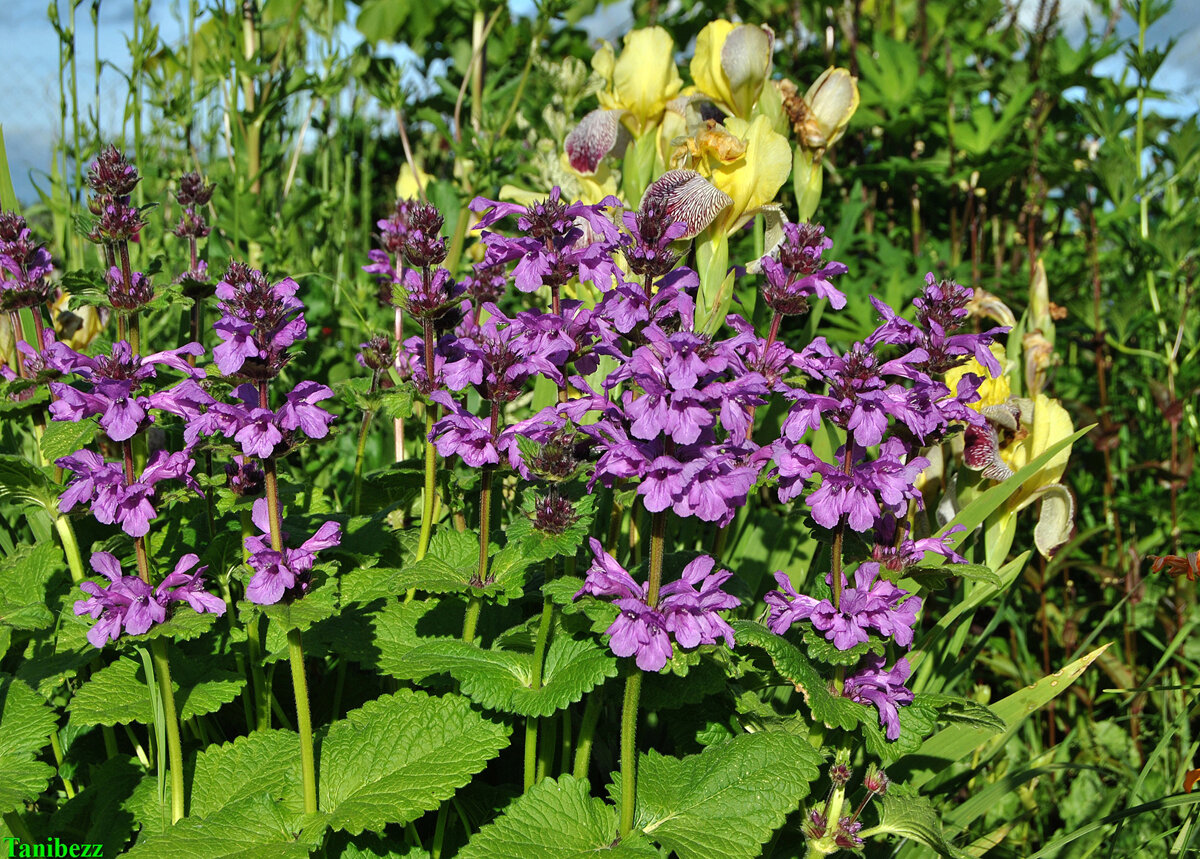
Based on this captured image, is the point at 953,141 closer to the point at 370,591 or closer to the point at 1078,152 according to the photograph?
the point at 1078,152

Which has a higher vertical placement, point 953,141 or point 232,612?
point 953,141

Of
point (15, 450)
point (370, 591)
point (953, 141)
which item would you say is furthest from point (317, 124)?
point (370, 591)

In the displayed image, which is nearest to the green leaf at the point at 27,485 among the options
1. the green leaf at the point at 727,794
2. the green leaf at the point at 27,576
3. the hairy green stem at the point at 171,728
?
the green leaf at the point at 27,576

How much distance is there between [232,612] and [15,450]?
2.43 ft

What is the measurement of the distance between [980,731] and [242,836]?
4.21ft

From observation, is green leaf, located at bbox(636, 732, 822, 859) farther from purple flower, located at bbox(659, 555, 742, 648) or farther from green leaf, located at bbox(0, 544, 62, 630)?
green leaf, located at bbox(0, 544, 62, 630)

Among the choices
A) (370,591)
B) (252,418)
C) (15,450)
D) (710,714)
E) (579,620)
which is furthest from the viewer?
(15,450)

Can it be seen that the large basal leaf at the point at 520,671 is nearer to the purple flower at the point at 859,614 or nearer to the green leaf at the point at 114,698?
the purple flower at the point at 859,614

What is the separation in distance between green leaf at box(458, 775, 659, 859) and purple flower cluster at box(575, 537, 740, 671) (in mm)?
→ 283

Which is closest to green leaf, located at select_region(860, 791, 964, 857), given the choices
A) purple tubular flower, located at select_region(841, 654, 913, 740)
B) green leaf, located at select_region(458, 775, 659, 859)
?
purple tubular flower, located at select_region(841, 654, 913, 740)

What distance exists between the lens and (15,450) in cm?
204

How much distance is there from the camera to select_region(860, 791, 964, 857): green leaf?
1.39 m

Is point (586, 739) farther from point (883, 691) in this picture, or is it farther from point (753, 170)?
point (753, 170)

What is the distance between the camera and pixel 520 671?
4.72 feet
